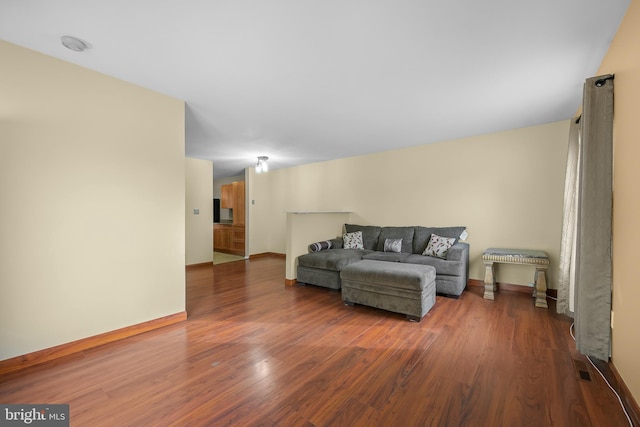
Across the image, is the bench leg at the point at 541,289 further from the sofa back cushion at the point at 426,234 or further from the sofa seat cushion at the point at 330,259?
the sofa seat cushion at the point at 330,259

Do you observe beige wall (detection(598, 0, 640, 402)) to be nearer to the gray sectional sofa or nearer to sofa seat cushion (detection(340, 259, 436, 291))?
sofa seat cushion (detection(340, 259, 436, 291))

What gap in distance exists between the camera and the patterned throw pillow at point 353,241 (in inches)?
191

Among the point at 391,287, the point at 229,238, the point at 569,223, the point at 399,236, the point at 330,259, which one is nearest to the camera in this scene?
the point at 569,223

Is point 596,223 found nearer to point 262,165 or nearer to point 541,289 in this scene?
point 541,289

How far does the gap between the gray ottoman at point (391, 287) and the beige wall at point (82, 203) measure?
2005 millimetres

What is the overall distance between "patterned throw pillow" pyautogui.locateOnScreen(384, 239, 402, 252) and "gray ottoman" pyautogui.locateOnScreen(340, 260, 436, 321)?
1256 millimetres

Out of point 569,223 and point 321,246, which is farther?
point 321,246

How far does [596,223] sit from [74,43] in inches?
160

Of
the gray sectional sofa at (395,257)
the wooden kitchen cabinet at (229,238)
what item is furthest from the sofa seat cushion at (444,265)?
the wooden kitchen cabinet at (229,238)

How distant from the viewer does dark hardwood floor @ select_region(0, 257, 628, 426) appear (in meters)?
1.51

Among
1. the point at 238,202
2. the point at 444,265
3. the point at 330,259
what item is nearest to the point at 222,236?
the point at 238,202

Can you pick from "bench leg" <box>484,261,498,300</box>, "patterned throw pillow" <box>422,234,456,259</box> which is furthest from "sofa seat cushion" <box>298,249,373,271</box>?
"bench leg" <box>484,261,498,300</box>

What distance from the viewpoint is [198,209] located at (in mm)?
5832

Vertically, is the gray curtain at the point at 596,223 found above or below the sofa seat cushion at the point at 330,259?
above
